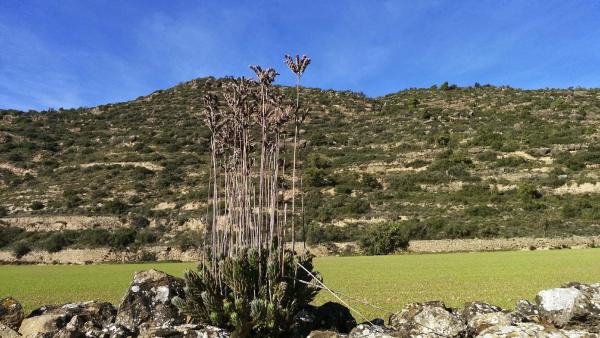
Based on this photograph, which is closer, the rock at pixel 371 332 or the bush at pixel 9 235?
the rock at pixel 371 332

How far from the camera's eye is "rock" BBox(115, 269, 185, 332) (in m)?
6.92

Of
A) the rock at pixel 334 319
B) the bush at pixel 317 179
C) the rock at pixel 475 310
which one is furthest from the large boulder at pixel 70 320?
the bush at pixel 317 179

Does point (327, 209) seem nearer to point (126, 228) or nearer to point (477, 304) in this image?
point (126, 228)

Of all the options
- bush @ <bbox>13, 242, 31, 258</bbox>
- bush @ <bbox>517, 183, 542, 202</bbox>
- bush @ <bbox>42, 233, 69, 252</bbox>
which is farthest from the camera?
bush @ <bbox>517, 183, 542, 202</bbox>

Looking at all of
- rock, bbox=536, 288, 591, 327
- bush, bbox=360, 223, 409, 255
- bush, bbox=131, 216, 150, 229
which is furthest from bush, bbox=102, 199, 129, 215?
rock, bbox=536, 288, 591, 327

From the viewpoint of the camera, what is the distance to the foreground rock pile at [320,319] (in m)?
5.92

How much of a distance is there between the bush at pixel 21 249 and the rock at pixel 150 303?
43.7 meters

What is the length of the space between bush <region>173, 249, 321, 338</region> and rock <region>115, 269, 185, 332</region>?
0.25m

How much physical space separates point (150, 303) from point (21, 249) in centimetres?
4409

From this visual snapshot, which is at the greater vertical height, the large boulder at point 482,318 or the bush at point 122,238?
the large boulder at point 482,318

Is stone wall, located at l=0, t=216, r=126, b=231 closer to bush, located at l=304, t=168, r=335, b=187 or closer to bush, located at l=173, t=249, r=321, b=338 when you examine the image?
bush, located at l=304, t=168, r=335, b=187

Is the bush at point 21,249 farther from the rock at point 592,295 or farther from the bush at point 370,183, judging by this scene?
the rock at point 592,295

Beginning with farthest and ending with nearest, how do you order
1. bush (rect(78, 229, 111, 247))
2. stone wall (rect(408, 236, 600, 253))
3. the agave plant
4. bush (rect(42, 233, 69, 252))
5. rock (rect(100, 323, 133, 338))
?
bush (rect(78, 229, 111, 247)) < bush (rect(42, 233, 69, 252)) < stone wall (rect(408, 236, 600, 253)) < the agave plant < rock (rect(100, 323, 133, 338))

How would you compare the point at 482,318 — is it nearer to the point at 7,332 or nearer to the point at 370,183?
the point at 7,332
